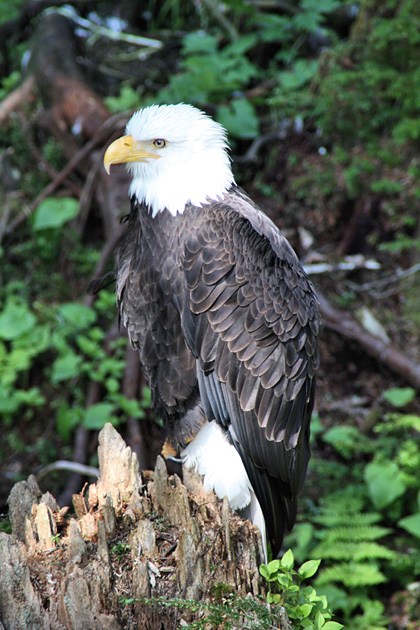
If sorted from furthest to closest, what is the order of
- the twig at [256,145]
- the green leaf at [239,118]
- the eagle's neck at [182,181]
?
the twig at [256,145], the green leaf at [239,118], the eagle's neck at [182,181]

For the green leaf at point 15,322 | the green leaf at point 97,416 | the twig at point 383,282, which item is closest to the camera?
the green leaf at point 97,416

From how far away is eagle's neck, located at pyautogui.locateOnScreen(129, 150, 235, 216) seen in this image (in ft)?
8.79

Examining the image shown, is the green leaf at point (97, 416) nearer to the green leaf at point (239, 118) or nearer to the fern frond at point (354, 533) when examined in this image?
the fern frond at point (354, 533)

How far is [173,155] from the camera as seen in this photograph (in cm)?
276

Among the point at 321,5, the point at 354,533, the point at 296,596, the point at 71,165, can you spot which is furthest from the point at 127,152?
the point at 321,5

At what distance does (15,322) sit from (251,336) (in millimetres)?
2760

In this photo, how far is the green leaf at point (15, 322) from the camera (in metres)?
4.74

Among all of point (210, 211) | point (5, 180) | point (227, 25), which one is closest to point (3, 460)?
point (5, 180)

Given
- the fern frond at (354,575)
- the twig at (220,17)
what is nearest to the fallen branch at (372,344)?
the fern frond at (354,575)

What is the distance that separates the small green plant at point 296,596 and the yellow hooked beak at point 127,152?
1.80 metres

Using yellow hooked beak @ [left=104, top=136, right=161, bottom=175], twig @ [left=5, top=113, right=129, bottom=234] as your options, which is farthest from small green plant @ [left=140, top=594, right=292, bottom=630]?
twig @ [left=5, top=113, right=129, bottom=234]

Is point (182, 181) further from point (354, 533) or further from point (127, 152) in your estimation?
point (354, 533)

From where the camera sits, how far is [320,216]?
525 centimetres

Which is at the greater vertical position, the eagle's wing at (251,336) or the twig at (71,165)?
the twig at (71,165)
